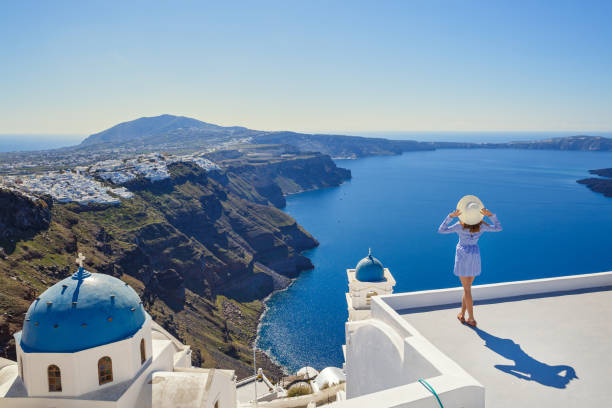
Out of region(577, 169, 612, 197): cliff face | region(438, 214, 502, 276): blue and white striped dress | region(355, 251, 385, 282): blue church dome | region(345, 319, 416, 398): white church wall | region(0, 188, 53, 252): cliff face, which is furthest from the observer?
region(577, 169, 612, 197): cliff face

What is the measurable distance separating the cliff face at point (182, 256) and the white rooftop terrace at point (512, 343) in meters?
27.7

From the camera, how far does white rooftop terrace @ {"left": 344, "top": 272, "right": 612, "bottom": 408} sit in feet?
17.4

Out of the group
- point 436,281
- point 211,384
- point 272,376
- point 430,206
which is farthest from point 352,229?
point 211,384

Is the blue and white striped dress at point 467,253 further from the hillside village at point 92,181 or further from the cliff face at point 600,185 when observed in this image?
the cliff face at point 600,185

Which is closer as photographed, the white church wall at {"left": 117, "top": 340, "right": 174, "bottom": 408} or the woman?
the woman

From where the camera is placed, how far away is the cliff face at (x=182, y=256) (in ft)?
133

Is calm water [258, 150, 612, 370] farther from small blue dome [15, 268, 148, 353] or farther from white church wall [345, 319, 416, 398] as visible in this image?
white church wall [345, 319, 416, 398]

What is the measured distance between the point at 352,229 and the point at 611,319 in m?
96.0

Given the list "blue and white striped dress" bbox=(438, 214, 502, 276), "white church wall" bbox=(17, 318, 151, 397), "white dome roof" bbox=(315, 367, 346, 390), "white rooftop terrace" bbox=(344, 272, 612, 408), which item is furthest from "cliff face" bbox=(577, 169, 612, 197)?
"white church wall" bbox=(17, 318, 151, 397)

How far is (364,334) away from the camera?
30.5 ft

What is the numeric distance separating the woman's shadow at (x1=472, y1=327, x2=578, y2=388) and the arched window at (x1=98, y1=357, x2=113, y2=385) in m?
11.0

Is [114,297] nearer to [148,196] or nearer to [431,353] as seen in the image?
[431,353]

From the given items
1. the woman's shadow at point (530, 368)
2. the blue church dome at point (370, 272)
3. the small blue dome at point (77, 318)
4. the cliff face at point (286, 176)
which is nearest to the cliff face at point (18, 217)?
the small blue dome at point (77, 318)

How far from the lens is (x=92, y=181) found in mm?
75062
